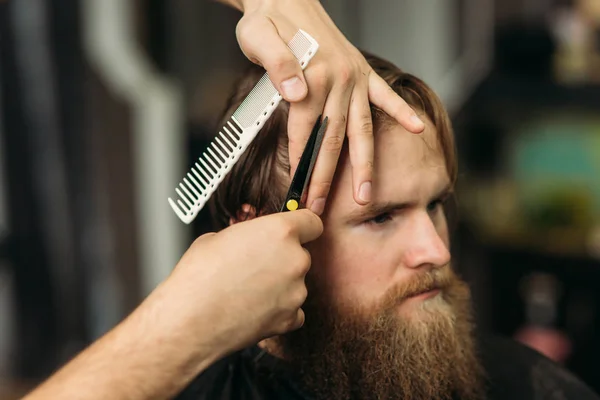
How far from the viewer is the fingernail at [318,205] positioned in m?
1.22

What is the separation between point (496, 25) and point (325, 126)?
2.86 m

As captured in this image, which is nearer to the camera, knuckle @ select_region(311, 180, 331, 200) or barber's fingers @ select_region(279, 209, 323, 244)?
barber's fingers @ select_region(279, 209, 323, 244)

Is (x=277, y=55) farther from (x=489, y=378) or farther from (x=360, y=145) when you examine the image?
(x=489, y=378)

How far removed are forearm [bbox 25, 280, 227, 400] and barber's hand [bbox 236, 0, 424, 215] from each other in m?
0.36

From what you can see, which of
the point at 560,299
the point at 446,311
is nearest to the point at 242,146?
the point at 446,311

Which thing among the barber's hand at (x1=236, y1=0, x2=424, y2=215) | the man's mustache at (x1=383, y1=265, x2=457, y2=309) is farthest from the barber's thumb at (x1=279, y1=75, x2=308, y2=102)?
the man's mustache at (x1=383, y1=265, x2=457, y2=309)

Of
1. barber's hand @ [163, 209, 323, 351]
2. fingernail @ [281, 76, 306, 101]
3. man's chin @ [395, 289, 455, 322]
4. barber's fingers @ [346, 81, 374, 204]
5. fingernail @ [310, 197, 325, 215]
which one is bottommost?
man's chin @ [395, 289, 455, 322]

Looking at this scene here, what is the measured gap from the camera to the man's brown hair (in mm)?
1382

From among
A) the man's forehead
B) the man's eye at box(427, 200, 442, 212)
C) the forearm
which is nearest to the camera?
the forearm

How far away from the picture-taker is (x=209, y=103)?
145 inches

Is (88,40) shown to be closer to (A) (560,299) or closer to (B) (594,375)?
(A) (560,299)

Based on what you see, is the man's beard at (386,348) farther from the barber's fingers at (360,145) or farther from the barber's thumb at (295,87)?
the barber's thumb at (295,87)

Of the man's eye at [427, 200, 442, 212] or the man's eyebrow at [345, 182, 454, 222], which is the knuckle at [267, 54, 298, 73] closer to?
the man's eyebrow at [345, 182, 454, 222]

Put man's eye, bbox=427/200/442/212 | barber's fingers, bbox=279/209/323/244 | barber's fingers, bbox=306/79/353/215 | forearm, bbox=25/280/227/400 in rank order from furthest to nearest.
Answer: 1. man's eye, bbox=427/200/442/212
2. barber's fingers, bbox=306/79/353/215
3. barber's fingers, bbox=279/209/323/244
4. forearm, bbox=25/280/227/400
